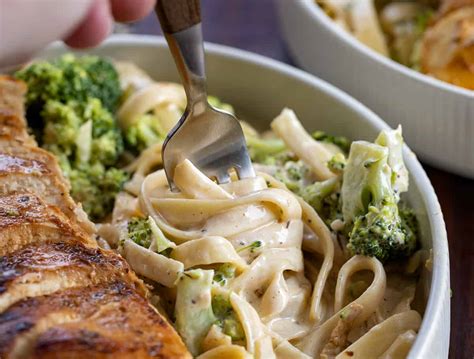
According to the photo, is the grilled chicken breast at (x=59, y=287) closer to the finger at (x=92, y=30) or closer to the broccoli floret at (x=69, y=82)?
the finger at (x=92, y=30)

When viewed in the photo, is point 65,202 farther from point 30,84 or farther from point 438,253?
point 438,253

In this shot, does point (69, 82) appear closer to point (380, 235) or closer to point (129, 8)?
point (129, 8)

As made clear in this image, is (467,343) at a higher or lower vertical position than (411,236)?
lower

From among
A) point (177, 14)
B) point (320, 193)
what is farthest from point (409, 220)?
point (177, 14)

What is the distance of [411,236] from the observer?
3.55 meters

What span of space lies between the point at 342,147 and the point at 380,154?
846 millimetres

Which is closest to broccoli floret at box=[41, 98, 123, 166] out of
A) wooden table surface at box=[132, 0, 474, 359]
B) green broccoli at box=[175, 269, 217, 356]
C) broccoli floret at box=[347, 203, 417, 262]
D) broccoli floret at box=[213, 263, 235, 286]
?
broccoli floret at box=[213, 263, 235, 286]

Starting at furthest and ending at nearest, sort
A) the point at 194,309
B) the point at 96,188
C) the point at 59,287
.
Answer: the point at 96,188 < the point at 194,309 < the point at 59,287

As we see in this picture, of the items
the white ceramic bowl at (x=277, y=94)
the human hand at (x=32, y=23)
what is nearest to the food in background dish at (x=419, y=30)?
the white ceramic bowl at (x=277, y=94)

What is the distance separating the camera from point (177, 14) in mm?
3314

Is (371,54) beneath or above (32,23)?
beneath

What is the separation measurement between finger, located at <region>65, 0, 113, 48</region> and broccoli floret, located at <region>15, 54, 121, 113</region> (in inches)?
49.9

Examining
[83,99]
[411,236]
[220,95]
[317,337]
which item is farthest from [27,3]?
[220,95]

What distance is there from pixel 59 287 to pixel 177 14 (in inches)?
49.0
